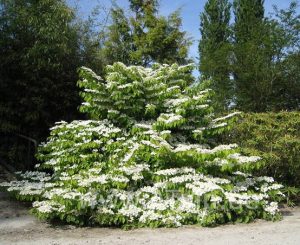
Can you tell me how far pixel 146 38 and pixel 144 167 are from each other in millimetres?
11096

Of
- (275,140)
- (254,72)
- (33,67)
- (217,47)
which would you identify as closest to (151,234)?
(275,140)

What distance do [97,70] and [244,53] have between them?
4336 mm

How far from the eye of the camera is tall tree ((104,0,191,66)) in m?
17.4

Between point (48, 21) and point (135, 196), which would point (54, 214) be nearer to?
point (135, 196)

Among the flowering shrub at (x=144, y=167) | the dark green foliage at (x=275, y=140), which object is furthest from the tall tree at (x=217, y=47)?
the flowering shrub at (x=144, y=167)

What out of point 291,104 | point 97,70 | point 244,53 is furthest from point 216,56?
point 97,70

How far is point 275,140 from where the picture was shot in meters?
8.82

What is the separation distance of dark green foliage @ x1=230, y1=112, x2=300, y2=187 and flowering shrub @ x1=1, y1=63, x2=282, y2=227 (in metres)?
0.74

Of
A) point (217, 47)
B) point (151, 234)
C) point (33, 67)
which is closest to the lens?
point (151, 234)

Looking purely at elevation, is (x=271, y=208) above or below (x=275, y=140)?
below

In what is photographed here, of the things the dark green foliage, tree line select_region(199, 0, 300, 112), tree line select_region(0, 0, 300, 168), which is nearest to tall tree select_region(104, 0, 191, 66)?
tree line select_region(0, 0, 300, 168)

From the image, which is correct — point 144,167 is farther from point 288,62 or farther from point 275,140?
point 288,62

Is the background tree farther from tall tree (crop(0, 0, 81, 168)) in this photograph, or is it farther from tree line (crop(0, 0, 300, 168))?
tall tree (crop(0, 0, 81, 168))

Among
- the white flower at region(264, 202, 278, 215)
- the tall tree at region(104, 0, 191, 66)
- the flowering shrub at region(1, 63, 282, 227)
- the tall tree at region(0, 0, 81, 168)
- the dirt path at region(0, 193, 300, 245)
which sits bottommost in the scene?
the dirt path at region(0, 193, 300, 245)
